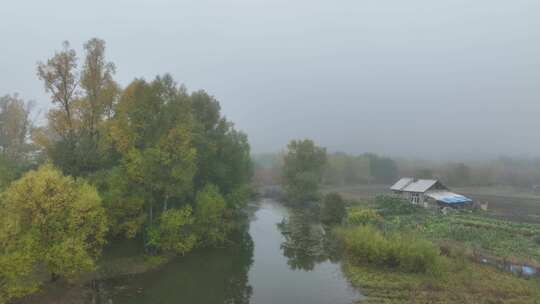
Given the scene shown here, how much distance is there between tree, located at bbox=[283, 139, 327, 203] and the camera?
58.0 meters

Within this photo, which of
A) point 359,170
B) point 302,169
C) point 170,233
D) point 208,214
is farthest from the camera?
point 359,170

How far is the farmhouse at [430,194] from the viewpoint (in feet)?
151

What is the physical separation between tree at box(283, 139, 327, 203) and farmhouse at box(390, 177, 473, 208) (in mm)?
14706

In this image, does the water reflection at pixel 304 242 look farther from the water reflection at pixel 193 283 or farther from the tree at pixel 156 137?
the tree at pixel 156 137

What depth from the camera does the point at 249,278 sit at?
68.4ft

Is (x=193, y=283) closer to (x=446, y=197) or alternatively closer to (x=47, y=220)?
(x=47, y=220)

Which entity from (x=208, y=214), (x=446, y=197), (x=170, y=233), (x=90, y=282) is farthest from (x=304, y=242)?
(x=446, y=197)

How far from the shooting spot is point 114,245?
24.6 metres

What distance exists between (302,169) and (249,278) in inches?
1625

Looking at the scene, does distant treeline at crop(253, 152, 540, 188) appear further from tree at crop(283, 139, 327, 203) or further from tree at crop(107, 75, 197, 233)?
tree at crop(107, 75, 197, 233)

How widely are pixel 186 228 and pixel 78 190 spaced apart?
30.2ft

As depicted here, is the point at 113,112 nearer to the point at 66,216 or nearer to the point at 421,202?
the point at 66,216

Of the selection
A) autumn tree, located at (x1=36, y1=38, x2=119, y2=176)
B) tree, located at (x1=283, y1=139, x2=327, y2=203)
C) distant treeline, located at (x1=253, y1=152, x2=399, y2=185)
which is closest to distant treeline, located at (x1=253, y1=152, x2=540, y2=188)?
distant treeline, located at (x1=253, y1=152, x2=399, y2=185)

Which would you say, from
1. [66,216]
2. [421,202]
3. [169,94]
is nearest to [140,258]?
Result: [66,216]
